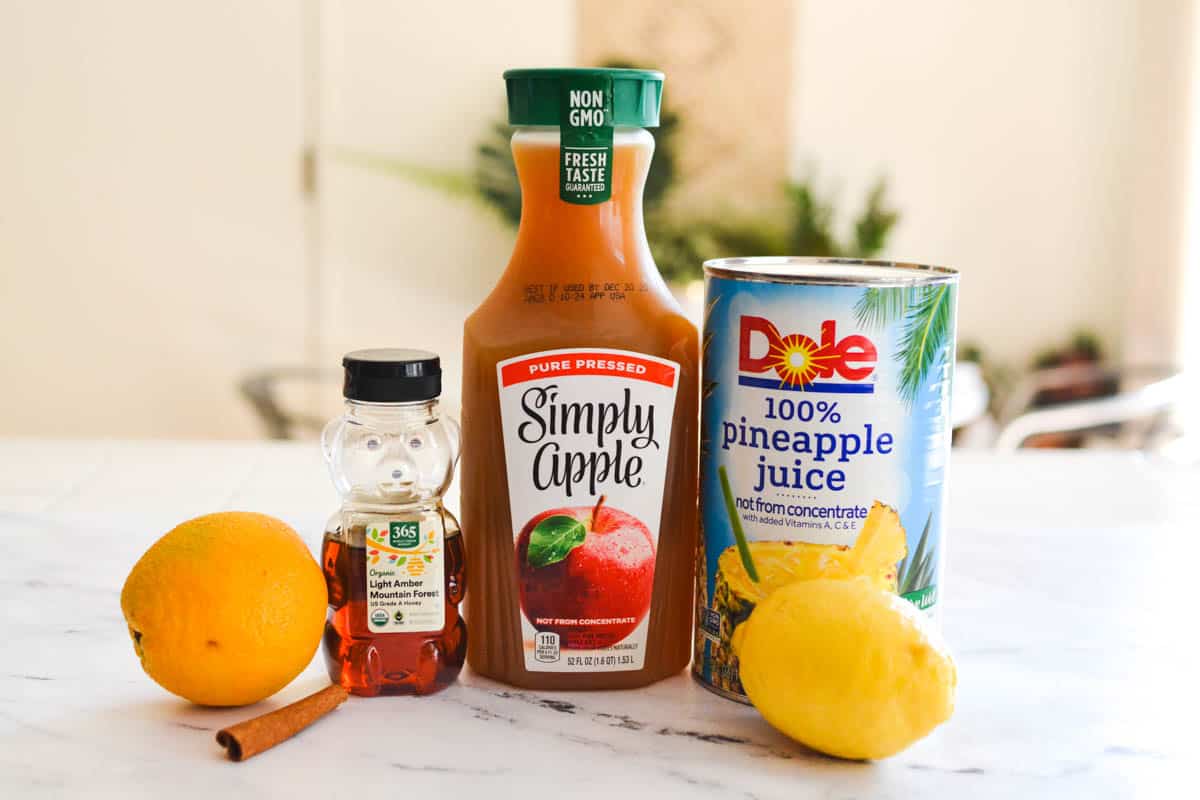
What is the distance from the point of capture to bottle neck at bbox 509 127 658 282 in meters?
0.71

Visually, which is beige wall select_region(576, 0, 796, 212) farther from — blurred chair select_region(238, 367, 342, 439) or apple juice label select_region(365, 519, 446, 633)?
apple juice label select_region(365, 519, 446, 633)

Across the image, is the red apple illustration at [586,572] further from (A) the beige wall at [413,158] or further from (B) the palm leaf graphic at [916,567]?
(A) the beige wall at [413,158]

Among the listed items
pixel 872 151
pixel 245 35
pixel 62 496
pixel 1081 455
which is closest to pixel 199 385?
pixel 245 35

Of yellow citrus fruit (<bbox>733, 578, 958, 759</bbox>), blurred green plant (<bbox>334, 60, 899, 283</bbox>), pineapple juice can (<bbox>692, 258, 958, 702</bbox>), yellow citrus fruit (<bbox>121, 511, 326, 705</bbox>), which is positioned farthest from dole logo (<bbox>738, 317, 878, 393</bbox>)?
blurred green plant (<bbox>334, 60, 899, 283</bbox>)

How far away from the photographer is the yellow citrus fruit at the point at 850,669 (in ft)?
2.00

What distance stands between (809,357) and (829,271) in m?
0.11

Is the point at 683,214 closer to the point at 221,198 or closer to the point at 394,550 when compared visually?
the point at 221,198

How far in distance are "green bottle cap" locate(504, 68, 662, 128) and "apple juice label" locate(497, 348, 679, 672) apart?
13cm

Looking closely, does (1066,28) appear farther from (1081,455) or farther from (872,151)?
(1081,455)

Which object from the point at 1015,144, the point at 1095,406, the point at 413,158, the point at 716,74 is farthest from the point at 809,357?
the point at 1015,144

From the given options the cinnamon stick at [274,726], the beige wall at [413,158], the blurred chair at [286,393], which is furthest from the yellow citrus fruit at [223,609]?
the beige wall at [413,158]

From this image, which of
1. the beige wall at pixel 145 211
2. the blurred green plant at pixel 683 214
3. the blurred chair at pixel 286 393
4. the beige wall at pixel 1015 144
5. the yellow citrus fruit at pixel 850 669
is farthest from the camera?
the beige wall at pixel 1015 144

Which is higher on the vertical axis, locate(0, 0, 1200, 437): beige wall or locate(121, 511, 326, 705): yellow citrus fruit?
locate(0, 0, 1200, 437): beige wall

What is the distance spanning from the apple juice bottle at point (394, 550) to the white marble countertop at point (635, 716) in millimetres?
23
